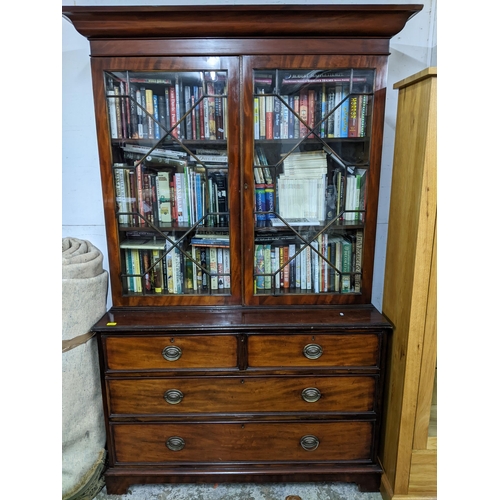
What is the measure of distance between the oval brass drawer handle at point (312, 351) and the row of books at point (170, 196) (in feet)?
2.05

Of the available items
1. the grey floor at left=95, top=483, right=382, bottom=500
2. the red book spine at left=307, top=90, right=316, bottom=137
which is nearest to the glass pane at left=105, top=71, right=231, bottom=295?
the red book spine at left=307, top=90, right=316, bottom=137

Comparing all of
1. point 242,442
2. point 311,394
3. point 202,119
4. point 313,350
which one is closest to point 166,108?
point 202,119

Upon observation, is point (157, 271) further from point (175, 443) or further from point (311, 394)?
point (311, 394)

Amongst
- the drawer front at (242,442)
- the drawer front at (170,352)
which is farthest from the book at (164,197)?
the drawer front at (242,442)

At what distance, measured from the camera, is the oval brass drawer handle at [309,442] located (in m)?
1.57

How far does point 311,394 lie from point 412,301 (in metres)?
0.57

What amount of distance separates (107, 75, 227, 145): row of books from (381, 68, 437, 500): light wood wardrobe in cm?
72

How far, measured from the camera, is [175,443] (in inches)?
62.2

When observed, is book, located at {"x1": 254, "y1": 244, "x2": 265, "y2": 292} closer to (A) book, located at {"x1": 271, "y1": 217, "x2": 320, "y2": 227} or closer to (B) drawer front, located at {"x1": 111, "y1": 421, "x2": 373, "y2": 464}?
(A) book, located at {"x1": 271, "y1": 217, "x2": 320, "y2": 227}

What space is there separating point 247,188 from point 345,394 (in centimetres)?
96

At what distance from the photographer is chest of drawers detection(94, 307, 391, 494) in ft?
4.89
